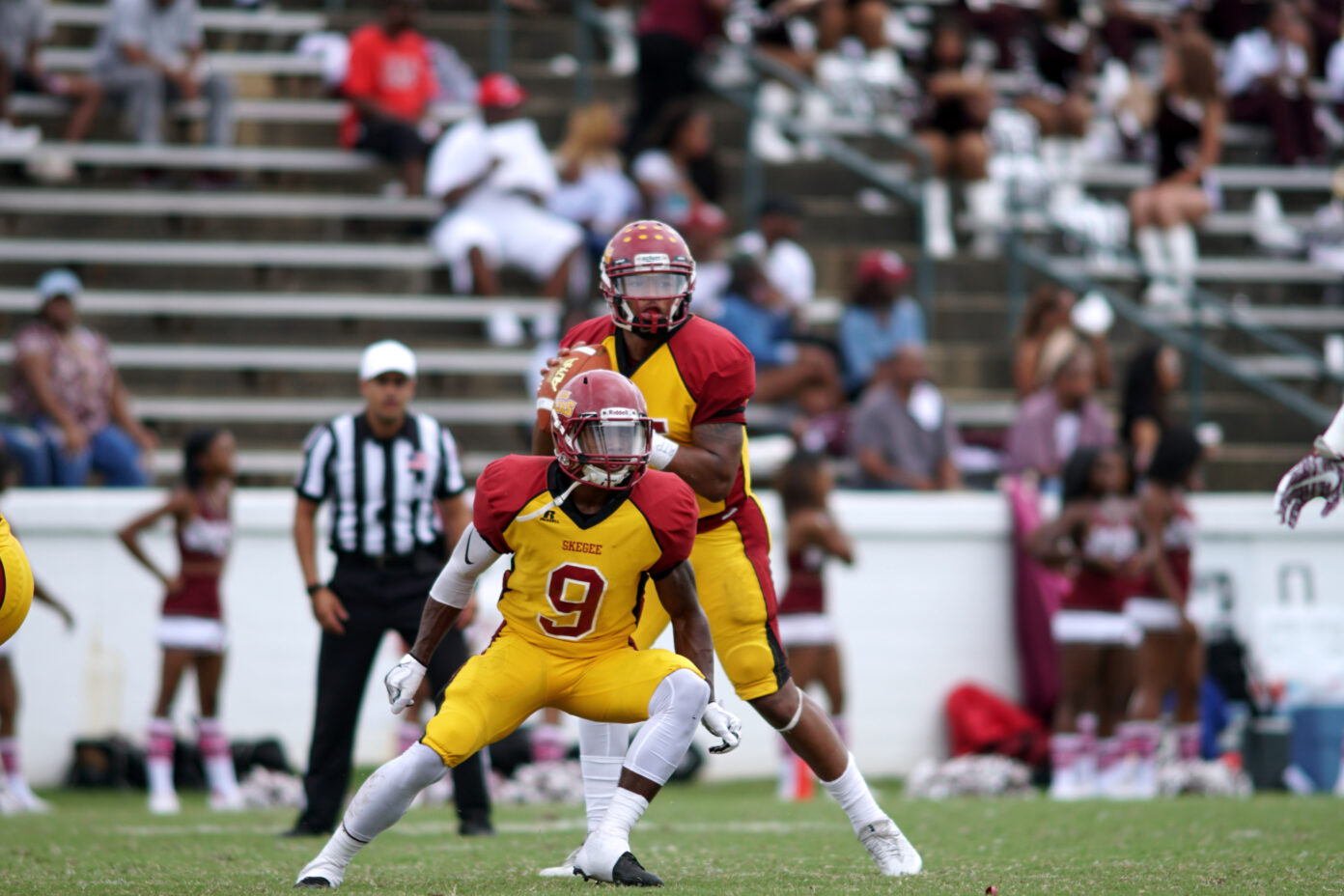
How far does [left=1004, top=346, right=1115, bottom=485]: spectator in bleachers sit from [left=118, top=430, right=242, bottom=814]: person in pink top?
516cm

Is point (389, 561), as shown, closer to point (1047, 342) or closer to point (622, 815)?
point (622, 815)

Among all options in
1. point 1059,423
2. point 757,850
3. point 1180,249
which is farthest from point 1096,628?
point 1180,249

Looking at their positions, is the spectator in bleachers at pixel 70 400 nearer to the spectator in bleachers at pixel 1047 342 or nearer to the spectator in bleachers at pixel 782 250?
the spectator in bleachers at pixel 782 250

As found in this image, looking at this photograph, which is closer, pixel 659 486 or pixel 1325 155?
pixel 659 486

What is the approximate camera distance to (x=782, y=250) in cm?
1349

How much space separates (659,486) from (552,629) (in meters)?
0.53

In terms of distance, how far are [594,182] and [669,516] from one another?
842 centimetres

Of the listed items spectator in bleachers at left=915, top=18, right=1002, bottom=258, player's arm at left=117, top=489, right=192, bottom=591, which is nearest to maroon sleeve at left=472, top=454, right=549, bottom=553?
player's arm at left=117, top=489, right=192, bottom=591

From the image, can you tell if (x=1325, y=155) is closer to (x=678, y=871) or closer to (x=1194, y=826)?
(x=1194, y=826)

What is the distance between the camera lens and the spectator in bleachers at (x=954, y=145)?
14.8 m

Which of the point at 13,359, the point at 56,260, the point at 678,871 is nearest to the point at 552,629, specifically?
the point at 678,871

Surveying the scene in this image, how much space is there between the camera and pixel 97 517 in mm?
Answer: 10859

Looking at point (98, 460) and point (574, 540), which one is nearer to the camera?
point (574, 540)

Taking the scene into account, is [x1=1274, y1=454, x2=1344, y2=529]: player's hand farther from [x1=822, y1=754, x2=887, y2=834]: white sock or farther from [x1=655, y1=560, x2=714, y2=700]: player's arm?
[x1=655, y1=560, x2=714, y2=700]: player's arm
